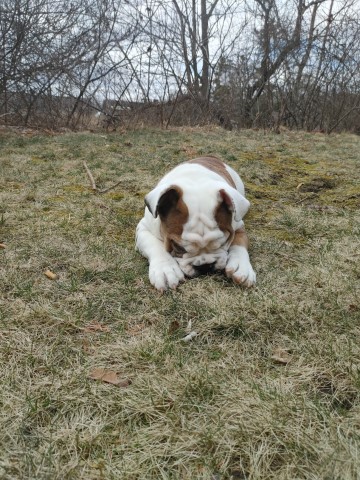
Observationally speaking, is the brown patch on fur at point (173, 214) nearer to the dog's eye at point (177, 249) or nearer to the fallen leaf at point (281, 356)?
the dog's eye at point (177, 249)

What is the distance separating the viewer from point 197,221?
3369mm

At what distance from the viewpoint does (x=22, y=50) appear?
1148 centimetres

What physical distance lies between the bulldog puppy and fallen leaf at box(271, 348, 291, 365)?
0.85 m

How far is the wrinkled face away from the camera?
336cm

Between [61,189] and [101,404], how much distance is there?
180 inches

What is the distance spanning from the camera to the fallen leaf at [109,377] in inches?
85.1

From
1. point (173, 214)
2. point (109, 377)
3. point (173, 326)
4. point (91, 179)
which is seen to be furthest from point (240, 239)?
point (91, 179)

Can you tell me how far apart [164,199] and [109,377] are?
65.1 inches

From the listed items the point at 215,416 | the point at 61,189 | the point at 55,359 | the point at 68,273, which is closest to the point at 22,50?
the point at 61,189

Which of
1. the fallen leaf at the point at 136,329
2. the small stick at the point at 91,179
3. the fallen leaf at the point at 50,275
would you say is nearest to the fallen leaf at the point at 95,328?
the fallen leaf at the point at 136,329

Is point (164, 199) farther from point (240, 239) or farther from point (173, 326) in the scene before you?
point (173, 326)

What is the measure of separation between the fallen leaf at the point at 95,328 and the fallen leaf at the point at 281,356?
1019 millimetres

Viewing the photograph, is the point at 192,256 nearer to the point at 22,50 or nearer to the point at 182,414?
the point at 182,414

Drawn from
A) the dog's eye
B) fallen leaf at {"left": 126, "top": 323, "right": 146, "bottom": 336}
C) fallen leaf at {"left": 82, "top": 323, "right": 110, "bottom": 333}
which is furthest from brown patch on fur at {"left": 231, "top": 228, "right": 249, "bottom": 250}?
fallen leaf at {"left": 82, "top": 323, "right": 110, "bottom": 333}
